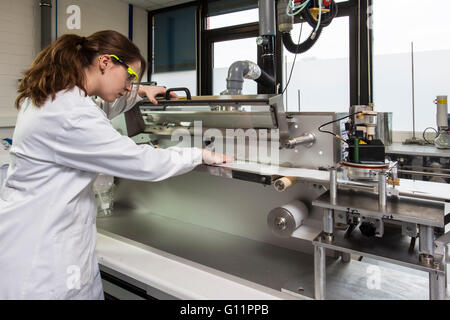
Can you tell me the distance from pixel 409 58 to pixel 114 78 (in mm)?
2935

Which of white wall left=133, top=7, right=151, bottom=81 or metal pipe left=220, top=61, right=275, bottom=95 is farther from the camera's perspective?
white wall left=133, top=7, right=151, bottom=81

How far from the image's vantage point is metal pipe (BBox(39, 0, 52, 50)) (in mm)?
3238

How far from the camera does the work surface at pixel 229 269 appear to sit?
2.93 feet

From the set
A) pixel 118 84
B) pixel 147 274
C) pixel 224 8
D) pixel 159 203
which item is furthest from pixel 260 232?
pixel 224 8

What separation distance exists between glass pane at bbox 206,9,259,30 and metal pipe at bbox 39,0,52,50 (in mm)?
1864

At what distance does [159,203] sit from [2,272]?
0.79 metres

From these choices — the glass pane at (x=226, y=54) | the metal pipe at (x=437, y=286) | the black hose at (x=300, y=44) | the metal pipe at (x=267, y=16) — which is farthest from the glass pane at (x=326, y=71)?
the metal pipe at (x=437, y=286)

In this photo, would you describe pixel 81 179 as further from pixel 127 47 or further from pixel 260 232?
pixel 260 232

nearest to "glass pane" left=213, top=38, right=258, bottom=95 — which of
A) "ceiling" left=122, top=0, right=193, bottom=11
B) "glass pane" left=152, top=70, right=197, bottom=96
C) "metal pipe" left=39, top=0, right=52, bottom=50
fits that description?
"glass pane" left=152, top=70, right=197, bottom=96

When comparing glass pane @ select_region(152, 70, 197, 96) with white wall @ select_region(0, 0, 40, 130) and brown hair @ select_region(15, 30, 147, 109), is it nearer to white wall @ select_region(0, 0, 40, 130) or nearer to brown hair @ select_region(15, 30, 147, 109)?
white wall @ select_region(0, 0, 40, 130)

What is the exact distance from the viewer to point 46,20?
326cm

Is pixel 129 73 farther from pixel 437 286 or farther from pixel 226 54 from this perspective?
pixel 226 54

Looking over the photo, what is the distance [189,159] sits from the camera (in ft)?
3.11

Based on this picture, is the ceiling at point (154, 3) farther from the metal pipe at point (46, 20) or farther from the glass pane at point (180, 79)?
the metal pipe at point (46, 20)
